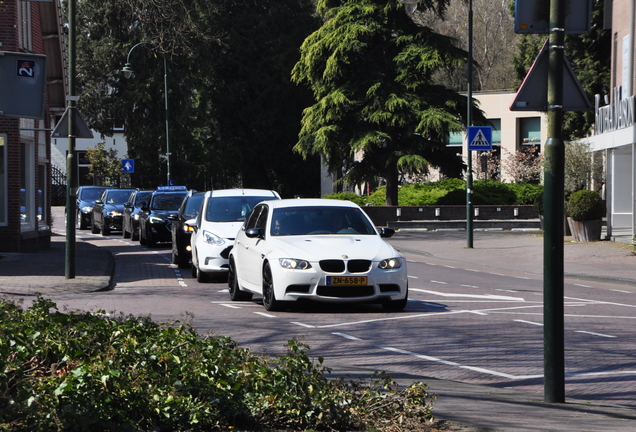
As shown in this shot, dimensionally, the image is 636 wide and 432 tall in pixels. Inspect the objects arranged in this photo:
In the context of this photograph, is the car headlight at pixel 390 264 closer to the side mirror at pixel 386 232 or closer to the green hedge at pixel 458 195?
the side mirror at pixel 386 232

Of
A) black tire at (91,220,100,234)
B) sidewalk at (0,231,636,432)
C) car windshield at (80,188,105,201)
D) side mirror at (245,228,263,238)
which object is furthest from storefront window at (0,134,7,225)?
car windshield at (80,188,105,201)

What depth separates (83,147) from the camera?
8138 centimetres

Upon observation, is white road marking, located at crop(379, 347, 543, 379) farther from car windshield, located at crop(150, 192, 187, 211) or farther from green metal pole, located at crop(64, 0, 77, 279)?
car windshield, located at crop(150, 192, 187, 211)

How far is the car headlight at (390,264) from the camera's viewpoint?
42.3 feet

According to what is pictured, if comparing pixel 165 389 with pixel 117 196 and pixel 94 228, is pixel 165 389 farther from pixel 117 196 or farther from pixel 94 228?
pixel 94 228

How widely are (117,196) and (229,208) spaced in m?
21.5

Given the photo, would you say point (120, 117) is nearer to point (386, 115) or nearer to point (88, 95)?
point (88, 95)

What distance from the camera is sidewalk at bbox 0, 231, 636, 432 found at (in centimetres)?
622

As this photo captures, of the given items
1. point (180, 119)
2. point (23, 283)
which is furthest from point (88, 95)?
point (23, 283)

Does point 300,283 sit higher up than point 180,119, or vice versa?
point 180,119

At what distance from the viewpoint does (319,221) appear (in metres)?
14.2

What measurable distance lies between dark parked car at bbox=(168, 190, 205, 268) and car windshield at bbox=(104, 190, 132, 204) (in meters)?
16.9

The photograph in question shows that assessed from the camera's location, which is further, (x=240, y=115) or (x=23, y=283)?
(x=240, y=115)

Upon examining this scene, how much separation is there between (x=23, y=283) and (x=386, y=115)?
24430 millimetres
